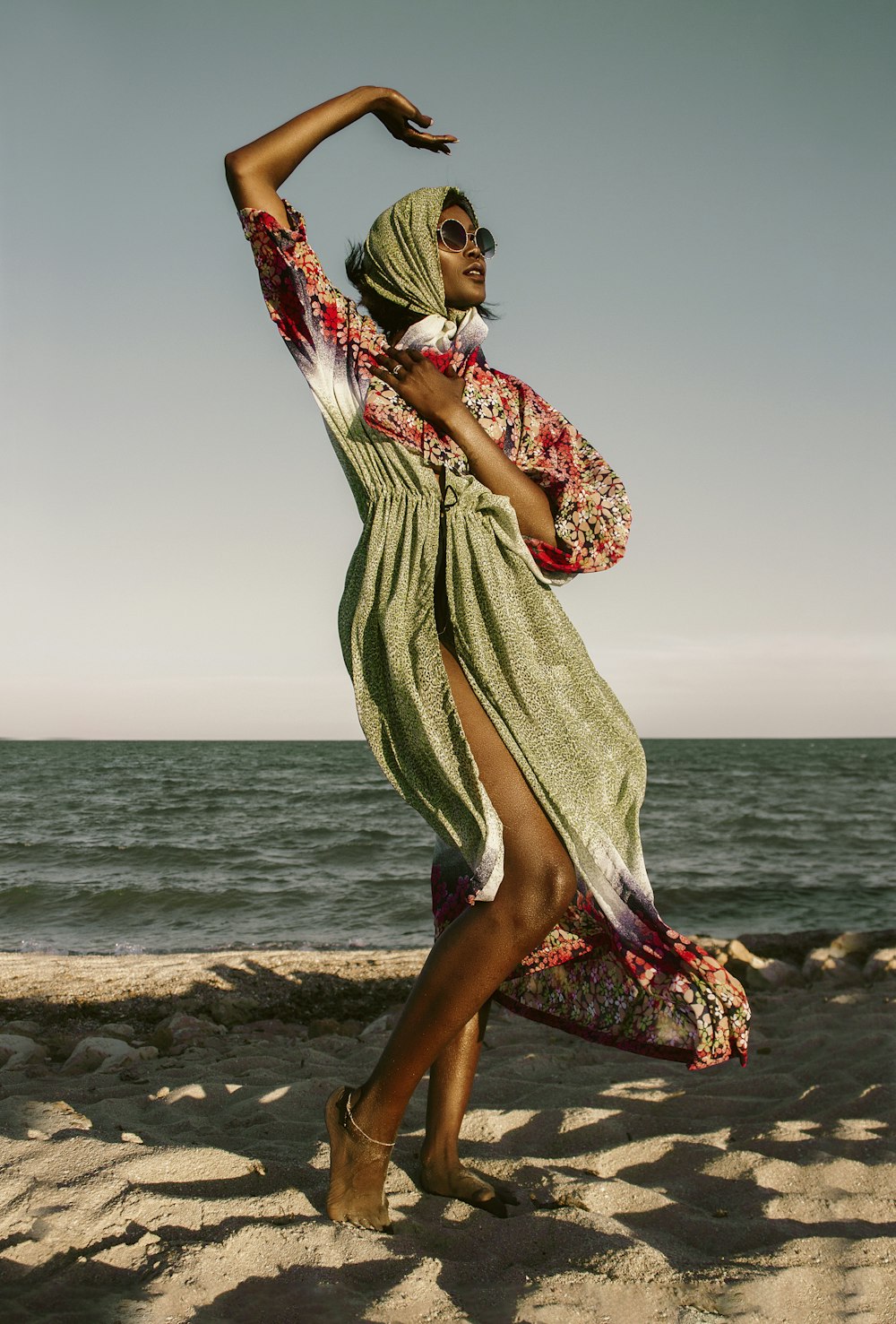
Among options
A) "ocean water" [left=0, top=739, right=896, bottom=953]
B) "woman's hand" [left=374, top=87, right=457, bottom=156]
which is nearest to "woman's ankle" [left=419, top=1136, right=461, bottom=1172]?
"woman's hand" [left=374, top=87, right=457, bottom=156]

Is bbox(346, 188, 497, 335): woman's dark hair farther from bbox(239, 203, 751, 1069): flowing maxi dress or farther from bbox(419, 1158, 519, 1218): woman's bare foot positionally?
bbox(419, 1158, 519, 1218): woman's bare foot

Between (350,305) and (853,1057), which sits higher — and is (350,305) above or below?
above

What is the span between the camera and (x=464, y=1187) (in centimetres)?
203

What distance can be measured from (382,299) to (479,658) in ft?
3.00

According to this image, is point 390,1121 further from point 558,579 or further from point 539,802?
point 558,579

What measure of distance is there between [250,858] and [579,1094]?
9913mm

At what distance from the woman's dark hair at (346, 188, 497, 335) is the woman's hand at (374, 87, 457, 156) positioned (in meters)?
0.14

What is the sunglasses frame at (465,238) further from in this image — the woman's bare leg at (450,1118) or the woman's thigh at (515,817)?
the woman's bare leg at (450,1118)

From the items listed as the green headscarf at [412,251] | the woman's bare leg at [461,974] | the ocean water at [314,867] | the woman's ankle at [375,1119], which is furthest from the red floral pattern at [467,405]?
the ocean water at [314,867]

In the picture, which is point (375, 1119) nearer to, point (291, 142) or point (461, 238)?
point (461, 238)

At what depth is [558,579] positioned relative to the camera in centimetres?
222

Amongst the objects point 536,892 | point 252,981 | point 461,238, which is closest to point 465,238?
point 461,238

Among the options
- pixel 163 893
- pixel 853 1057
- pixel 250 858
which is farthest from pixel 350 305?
pixel 250 858

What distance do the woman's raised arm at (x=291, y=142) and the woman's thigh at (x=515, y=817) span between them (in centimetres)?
111
